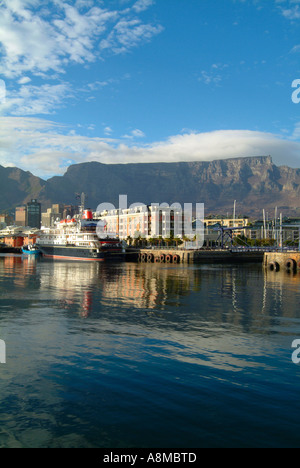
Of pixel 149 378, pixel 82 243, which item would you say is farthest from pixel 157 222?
pixel 149 378

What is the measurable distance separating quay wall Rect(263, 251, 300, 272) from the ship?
41.9 m

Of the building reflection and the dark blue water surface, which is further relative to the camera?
the building reflection

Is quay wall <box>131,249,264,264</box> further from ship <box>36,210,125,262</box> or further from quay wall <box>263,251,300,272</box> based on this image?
quay wall <box>263,251,300,272</box>

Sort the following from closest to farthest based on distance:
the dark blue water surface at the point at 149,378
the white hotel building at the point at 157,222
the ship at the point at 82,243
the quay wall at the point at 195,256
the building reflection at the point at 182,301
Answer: the dark blue water surface at the point at 149,378
the building reflection at the point at 182,301
the ship at the point at 82,243
the quay wall at the point at 195,256
the white hotel building at the point at 157,222

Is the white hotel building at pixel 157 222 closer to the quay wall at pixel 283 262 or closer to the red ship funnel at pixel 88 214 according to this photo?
the red ship funnel at pixel 88 214

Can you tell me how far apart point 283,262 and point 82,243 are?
190ft

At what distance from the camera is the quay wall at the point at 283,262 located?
79700 mm

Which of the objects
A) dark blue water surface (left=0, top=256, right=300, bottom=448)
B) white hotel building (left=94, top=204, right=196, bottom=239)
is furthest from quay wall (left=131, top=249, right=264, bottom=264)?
dark blue water surface (left=0, top=256, right=300, bottom=448)

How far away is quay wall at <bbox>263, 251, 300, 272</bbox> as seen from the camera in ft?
261

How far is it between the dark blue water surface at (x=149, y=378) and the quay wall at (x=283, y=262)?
52744 millimetres

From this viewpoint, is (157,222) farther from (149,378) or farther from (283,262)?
(149,378)

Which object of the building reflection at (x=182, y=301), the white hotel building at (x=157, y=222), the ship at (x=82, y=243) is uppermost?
the white hotel building at (x=157, y=222)

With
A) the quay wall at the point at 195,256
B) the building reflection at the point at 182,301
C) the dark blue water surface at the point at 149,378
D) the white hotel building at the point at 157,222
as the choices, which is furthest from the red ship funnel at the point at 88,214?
the dark blue water surface at the point at 149,378
